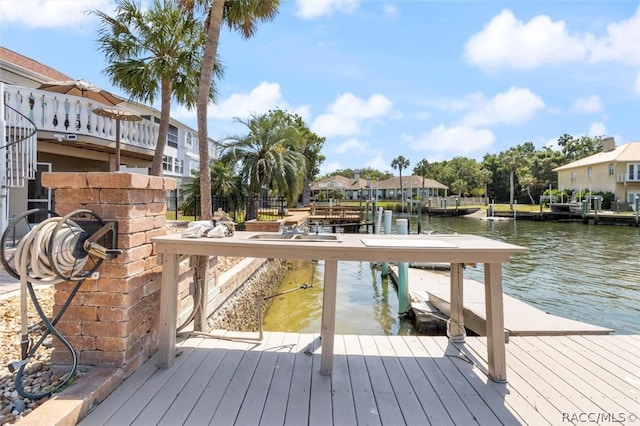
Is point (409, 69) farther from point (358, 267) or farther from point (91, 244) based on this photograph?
point (91, 244)

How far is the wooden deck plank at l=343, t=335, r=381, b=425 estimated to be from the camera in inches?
75.8

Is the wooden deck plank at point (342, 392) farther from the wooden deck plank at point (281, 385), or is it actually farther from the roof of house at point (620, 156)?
the roof of house at point (620, 156)

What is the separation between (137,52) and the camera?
9484 mm

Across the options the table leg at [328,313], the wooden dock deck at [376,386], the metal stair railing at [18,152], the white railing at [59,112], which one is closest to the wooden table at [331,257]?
the table leg at [328,313]

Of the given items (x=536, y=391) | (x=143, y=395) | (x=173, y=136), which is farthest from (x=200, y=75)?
(x=173, y=136)

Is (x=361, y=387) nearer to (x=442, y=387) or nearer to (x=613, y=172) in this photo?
(x=442, y=387)

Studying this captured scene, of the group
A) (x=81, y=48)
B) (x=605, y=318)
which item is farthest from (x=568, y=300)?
(x=81, y=48)

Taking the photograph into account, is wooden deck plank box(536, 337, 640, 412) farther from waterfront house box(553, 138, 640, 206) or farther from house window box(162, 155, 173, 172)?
waterfront house box(553, 138, 640, 206)

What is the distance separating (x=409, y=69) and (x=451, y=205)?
3639 cm

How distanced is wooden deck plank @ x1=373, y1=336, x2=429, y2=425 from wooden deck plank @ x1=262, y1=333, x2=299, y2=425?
68cm

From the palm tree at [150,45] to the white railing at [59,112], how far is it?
4.66 feet

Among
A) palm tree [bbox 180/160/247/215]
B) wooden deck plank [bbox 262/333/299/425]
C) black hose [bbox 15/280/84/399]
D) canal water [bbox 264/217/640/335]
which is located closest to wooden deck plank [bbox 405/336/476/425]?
wooden deck plank [bbox 262/333/299/425]

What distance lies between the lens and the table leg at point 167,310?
2.41 meters

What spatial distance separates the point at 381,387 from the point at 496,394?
2.34 ft
